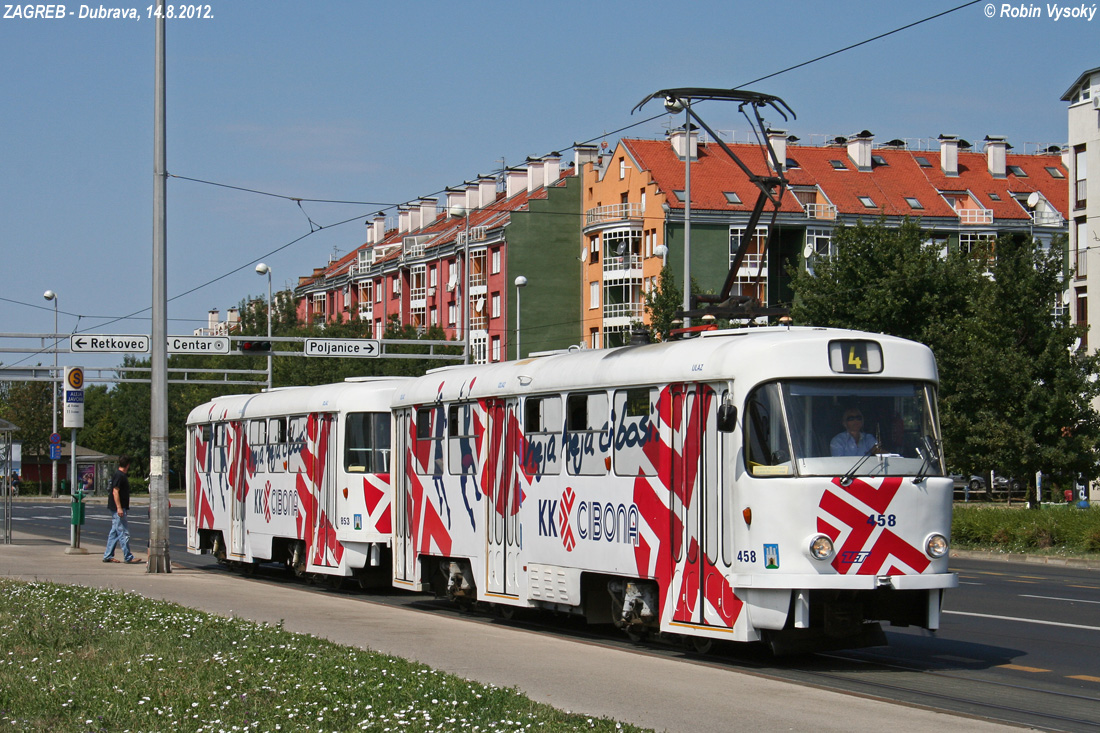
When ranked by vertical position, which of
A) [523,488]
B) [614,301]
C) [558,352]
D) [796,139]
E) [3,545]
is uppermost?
[796,139]

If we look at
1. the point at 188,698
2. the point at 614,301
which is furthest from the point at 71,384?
the point at 614,301

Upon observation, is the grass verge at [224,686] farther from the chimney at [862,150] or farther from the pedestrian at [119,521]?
the chimney at [862,150]

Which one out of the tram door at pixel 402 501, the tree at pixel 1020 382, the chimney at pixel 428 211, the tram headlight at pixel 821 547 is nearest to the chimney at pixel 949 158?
the chimney at pixel 428 211

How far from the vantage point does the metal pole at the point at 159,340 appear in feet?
72.6

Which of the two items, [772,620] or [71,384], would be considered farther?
[71,384]

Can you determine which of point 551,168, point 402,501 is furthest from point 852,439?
point 551,168

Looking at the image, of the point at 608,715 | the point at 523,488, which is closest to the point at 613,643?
the point at 523,488

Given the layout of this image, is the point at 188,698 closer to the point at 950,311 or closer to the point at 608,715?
the point at 608,715

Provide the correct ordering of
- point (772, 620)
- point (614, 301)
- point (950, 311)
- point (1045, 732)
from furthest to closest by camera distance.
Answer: point (614, 301) < point (950, 311) < point (772, 620) < point (1045, 732)

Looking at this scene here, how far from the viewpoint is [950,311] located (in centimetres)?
4234

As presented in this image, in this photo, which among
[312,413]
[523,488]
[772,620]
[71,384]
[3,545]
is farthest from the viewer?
[3,545]

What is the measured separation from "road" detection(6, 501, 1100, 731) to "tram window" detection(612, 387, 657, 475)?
1.75 metres

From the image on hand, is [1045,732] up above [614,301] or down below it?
below

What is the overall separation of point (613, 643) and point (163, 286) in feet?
37.0
